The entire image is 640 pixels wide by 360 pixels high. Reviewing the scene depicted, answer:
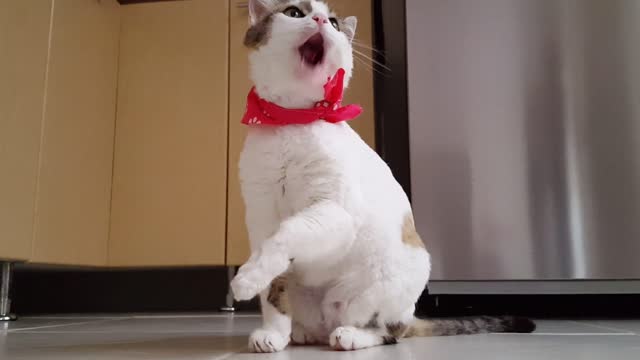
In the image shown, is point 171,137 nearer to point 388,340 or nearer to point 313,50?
point 313,50

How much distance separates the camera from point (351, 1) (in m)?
1.95

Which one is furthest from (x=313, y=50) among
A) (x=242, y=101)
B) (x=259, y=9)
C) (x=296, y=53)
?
(x=242, y=101)

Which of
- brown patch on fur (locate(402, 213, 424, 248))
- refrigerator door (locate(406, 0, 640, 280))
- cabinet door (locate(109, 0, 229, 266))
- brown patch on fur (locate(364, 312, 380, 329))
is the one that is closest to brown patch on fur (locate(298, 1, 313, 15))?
brown patch on fur (locate(402, 213, 424, 248))

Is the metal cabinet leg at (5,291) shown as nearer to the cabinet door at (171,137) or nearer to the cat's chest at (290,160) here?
the cabinet door at (171,137)

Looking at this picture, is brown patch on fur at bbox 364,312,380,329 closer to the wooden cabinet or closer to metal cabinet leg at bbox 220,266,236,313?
the wooden cabinet

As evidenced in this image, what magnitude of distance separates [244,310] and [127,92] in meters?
0.87

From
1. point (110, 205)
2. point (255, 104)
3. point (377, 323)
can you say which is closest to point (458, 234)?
point (377, 323)

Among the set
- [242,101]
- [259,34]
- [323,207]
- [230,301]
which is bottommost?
[230,301]

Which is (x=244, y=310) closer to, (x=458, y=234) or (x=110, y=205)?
(x=110, y=205)

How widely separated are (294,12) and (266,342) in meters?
0.52

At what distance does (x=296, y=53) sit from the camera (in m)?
0.91

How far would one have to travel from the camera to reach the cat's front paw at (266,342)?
2.74 feet

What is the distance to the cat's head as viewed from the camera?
0.91 m

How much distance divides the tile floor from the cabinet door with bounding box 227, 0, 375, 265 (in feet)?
1.60
